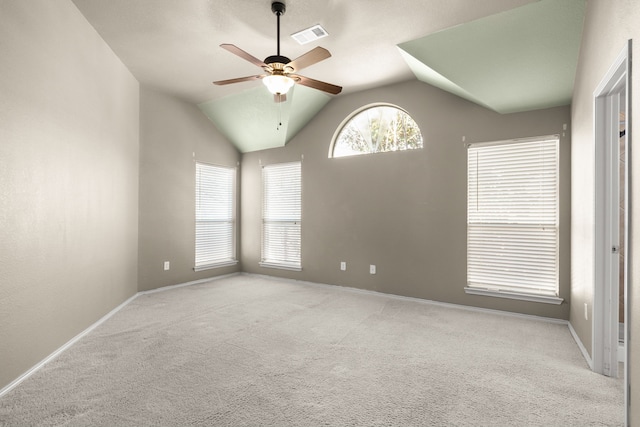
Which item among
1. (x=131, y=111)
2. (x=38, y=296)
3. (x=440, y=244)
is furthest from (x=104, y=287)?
(x=440, y=244)

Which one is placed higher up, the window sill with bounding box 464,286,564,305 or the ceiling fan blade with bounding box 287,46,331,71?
the ceiling fan blade with bounding box 287,46,331,71

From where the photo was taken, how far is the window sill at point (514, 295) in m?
3.41

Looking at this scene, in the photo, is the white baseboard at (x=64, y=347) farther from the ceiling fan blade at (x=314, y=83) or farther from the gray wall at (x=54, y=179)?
the ceiling fan blade at (x=314, y=83)

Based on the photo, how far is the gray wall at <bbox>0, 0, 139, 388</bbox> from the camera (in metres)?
2.07

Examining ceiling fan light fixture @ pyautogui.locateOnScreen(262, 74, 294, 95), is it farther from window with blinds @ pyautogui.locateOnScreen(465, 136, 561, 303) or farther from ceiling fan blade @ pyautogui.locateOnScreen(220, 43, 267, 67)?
window with blinds @ pyautogui.locateOnScreen(465, 136, 561, 303)

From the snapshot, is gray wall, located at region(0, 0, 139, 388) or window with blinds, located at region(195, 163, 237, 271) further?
window with blinds, located at region(195, 163, 237, 271)

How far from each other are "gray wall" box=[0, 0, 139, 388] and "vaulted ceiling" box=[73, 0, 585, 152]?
49 cm

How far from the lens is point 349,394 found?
2.03 meters

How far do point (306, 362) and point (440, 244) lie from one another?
2.46 metres

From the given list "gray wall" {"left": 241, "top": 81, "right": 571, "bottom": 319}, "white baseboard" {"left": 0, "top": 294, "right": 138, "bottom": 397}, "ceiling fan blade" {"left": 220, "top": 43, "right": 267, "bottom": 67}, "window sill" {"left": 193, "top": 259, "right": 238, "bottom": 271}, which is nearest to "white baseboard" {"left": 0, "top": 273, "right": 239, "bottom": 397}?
"white baseboard" {"left": 0, "top": 294, "right": 138, "bottom": 397}

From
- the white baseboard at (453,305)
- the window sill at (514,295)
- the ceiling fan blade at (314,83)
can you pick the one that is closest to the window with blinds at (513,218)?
the window sill at (514,295)

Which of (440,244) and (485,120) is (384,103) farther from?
(440,244)

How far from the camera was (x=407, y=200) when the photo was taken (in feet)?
14.2

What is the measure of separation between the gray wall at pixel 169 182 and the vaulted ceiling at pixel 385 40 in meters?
0.67
